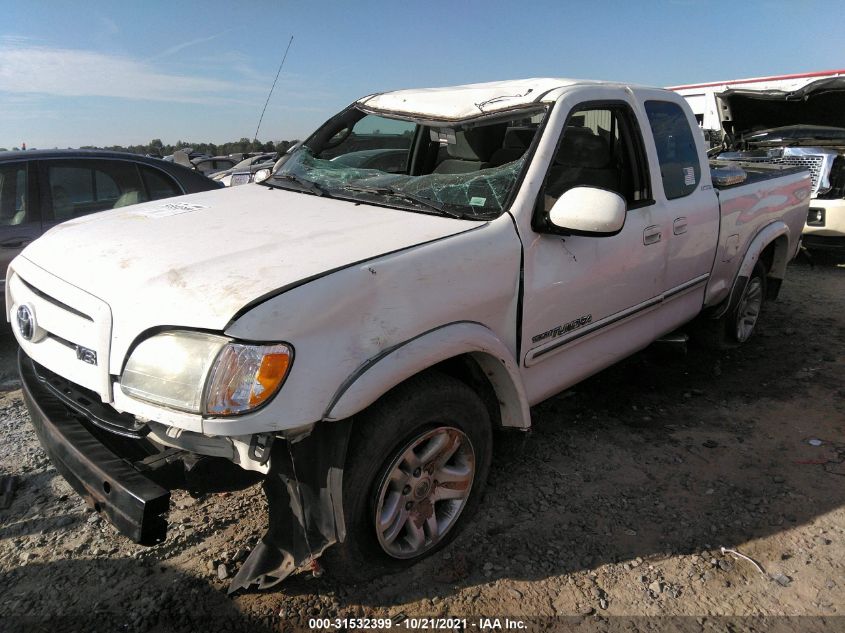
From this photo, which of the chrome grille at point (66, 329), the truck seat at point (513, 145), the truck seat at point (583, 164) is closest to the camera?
the chrome grille at point (66, 329)

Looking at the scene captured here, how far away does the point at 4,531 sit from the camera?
2.72 m

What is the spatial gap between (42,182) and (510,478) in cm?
420

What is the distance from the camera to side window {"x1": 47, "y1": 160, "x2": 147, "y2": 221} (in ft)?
15.8

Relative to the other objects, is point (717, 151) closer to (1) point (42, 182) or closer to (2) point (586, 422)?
(2) point (586, 422)

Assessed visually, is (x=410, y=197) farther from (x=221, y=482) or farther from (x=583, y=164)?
(x=221, y=482)

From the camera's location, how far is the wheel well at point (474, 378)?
2.49 metres

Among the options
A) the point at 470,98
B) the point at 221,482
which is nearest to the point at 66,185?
the point at 470,98

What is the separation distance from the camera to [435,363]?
221 centimetres

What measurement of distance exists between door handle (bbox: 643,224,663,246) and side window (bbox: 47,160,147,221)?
4.06m

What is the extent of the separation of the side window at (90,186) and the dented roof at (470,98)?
2.73 m

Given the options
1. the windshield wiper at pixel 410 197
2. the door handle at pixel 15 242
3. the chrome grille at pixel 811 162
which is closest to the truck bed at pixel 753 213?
the windshield wiper at pixel 410 197

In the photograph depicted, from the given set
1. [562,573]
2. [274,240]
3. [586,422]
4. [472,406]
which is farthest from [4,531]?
[586,422]

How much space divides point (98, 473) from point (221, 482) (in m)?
0.38

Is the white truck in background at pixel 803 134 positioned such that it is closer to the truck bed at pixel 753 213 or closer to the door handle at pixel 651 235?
the truck bed at pixel 753 213
